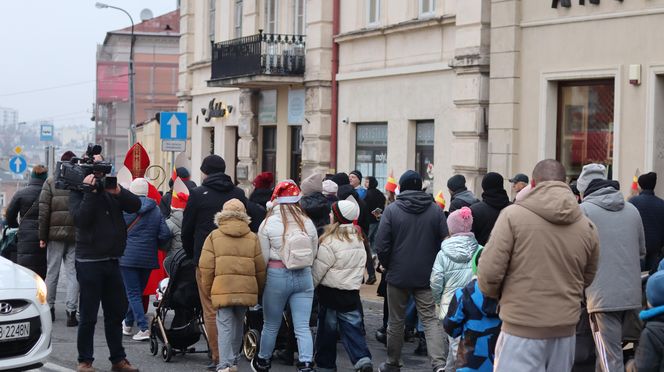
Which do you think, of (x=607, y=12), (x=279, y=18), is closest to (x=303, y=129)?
(x=279, y=18)

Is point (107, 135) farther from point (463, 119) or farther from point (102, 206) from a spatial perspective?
point (102, 206)

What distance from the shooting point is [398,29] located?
77.4 feet

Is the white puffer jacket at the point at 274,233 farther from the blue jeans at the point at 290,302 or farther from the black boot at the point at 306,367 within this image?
the black boot at the point at 306,367

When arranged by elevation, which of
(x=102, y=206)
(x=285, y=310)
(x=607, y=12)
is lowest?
(x=285, y=310)

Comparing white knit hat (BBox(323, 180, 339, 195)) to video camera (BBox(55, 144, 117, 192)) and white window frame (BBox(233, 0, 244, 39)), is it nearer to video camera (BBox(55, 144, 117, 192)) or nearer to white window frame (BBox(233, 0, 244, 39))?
video camera (BBox(55, 144, 117, 192))

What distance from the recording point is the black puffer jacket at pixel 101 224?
10656 millimetres

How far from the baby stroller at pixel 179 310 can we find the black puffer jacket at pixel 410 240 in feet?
6.28

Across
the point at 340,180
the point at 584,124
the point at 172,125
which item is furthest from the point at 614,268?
the point at 172,125

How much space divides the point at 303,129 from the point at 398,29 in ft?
16.1

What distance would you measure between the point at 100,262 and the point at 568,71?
1013cm

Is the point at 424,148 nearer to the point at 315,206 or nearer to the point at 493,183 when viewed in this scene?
the point at 493,183

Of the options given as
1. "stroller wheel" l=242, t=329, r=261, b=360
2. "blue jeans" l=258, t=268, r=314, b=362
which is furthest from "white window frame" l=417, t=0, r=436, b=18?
"blue jeans" l=258, t=268, r=314, b=362

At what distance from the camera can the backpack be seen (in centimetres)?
1034

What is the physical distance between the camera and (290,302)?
10664 millimetres
